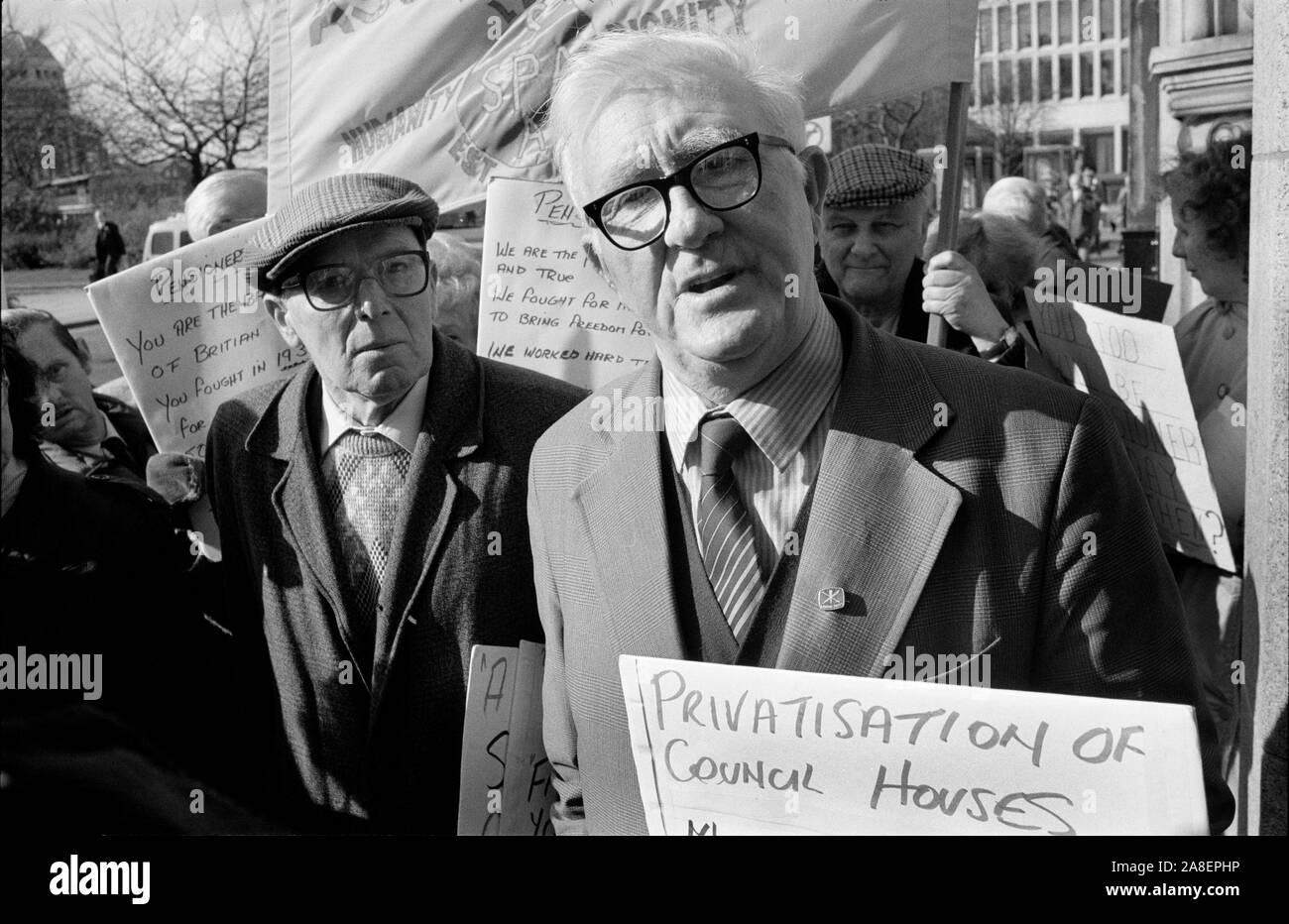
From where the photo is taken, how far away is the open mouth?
7.06 feet

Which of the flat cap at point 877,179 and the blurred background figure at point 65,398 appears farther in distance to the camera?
the flat cap at point 877,179

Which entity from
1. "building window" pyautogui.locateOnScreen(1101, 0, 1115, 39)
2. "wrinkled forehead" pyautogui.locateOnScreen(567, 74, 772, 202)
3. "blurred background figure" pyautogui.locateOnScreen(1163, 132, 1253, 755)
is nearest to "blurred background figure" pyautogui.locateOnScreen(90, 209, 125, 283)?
"blurred background figure" pyautogui.locateOnScreen(1163, 132, 1253, 755)

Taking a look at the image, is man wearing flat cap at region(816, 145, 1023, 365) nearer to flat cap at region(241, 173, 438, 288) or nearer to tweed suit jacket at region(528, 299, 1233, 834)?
flat cap at region(241, 173, 438, 288)

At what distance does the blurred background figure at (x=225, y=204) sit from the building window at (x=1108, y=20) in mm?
47939

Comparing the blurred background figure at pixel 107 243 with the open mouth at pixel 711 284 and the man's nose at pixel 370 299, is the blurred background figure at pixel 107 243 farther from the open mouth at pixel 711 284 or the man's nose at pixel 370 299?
the open mouth at pixel 711 284

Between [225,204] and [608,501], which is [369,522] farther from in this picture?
[225,204]

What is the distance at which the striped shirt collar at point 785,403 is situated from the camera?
2.21 metres

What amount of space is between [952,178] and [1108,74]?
67.9 meters

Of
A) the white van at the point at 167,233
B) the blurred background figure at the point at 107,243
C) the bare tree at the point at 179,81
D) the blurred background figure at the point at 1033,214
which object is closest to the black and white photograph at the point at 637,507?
the blurred background figure at the point at 1033,214

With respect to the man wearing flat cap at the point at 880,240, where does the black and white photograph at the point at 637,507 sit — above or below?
below

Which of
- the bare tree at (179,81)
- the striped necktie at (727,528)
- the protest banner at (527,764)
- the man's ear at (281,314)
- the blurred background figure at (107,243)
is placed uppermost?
the blurred background figure at (107,243)

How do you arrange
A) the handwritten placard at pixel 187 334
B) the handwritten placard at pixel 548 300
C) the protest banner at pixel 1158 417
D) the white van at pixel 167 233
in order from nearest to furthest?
the protest banner at pixel 1158 417
the handwritten placard at pixel 187 334
the handwritten placard at pixel 548 300
the white van at pixel 167 233
